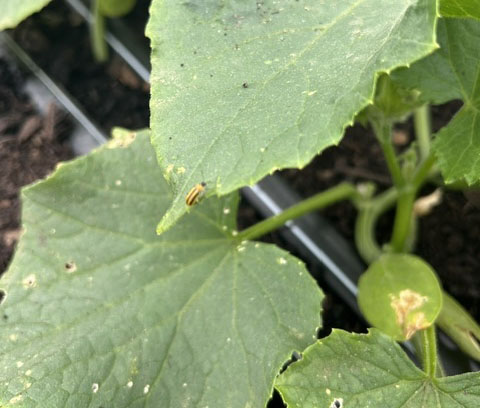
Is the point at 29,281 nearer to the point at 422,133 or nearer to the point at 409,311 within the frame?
the point at 409,311

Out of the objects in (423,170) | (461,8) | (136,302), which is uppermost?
(461,8)

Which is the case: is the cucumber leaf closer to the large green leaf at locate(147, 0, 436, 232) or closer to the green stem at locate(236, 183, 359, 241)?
the green stem at locate(236, 183, 359, 241)

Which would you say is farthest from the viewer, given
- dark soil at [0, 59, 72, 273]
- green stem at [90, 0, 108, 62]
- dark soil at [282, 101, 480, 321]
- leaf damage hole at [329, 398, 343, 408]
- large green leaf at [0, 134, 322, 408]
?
green stem at [90, 0, 108, 62]

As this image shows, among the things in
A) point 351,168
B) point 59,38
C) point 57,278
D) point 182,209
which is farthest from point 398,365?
point 59,38

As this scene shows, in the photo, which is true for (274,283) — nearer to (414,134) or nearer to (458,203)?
(458,203)

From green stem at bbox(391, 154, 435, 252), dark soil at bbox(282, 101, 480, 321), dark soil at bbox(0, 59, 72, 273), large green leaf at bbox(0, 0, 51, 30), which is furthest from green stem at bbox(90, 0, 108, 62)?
green stem at bbox(391, 154, 435, 252)

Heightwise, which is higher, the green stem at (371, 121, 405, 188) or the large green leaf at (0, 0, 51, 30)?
the large green leaf at (0, 0, 51, 30)

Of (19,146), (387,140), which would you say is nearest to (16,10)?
(19,146)
